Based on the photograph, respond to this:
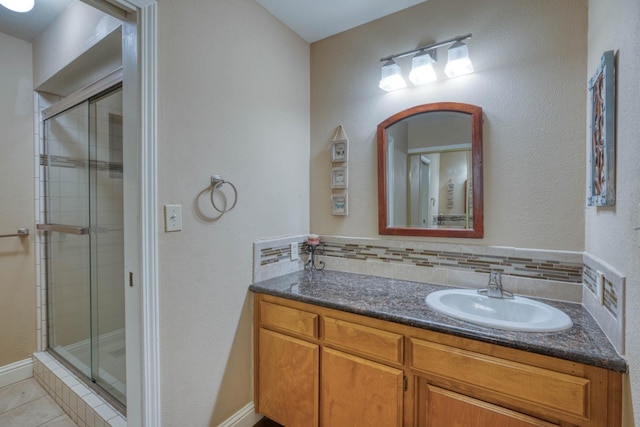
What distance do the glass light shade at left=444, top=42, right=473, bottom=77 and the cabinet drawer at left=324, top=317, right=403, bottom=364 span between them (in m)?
1.37

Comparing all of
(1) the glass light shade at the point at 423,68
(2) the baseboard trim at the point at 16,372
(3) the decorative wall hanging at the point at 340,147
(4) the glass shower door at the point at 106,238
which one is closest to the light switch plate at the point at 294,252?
(3) the decorative wall hanging at the point at 340,147

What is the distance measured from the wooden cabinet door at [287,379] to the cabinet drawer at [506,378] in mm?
552

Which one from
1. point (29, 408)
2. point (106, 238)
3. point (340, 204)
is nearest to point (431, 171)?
point (340, 204)

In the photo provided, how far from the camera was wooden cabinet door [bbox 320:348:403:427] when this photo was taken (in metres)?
1.25

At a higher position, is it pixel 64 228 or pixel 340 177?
pixel 340 177

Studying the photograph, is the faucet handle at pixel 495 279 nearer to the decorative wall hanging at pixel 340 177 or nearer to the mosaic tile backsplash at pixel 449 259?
the mosaic tile backsplash at pixel 449 259

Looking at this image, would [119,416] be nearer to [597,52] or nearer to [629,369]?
[629,369]

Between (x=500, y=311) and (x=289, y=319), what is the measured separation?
40.4 inches

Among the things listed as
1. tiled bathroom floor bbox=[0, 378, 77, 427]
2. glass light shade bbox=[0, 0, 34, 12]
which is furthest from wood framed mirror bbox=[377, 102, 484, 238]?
tiled bathroom floor bbox=[0, 378, 77, 427]

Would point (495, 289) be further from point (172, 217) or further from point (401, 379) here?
point (172, 217)

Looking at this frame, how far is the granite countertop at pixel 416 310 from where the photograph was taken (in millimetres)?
929

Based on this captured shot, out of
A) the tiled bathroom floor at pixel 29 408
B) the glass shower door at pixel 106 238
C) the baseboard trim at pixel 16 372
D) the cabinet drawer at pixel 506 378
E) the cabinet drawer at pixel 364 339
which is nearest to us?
the cabinet drawer at pixel 506 378

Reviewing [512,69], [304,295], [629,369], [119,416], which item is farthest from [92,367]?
[512,69]

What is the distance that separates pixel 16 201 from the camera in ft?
6.92
